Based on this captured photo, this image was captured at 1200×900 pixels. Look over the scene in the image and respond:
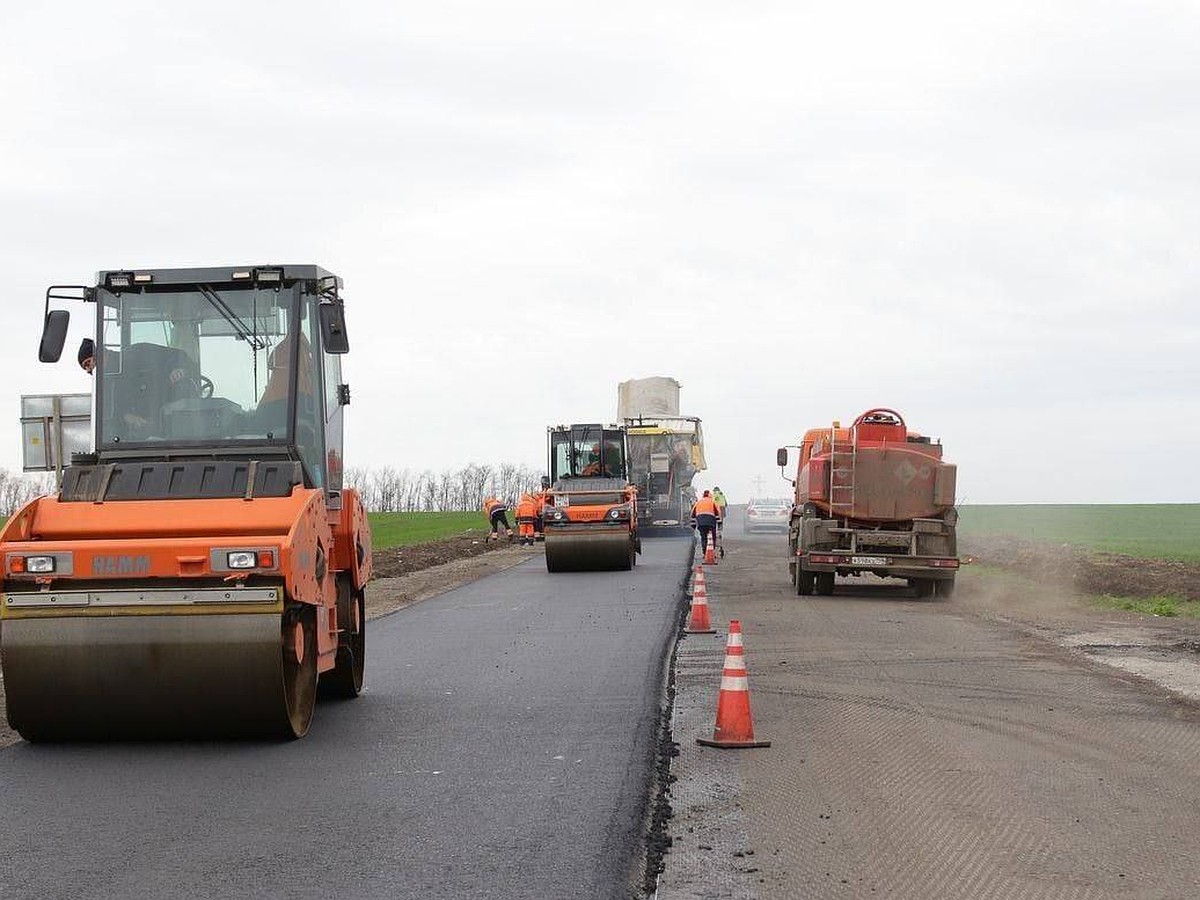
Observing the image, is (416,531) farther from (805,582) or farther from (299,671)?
(299,671)

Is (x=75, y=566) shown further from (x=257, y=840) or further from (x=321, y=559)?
(x=257, y=840)

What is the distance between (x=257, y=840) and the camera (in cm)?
634

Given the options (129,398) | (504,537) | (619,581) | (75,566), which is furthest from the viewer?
(504,537)

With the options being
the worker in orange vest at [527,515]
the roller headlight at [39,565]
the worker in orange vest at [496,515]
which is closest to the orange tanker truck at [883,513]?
the roller headlight at [39,565]

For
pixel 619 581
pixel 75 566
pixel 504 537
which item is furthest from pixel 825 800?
pixel 504 537

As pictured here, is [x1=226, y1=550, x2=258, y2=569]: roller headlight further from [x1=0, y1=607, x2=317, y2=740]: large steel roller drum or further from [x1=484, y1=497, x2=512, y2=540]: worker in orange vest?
[x1=484, y1=497, x2=512, y2=540]: worker in orange vest

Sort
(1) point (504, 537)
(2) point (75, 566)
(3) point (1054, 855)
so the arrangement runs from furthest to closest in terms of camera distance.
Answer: (1) point (504, 537) < (2) point (75, 566) < (3) point (1054, 855)

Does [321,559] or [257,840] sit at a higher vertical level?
[321,559]

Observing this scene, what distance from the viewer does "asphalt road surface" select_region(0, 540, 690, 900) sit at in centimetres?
571

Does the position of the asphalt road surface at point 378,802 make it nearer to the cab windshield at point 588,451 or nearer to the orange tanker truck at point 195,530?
the orange tanker truck at point 195,530

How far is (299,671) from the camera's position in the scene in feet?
29.1

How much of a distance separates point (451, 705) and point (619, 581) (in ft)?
47.4

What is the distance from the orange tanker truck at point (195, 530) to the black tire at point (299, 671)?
2cm

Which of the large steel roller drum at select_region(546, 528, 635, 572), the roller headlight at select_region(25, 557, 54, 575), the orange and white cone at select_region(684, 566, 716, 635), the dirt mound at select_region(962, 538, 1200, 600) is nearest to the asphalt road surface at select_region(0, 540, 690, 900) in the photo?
the roller headlight at select_region(25, 557, 54, 575)
